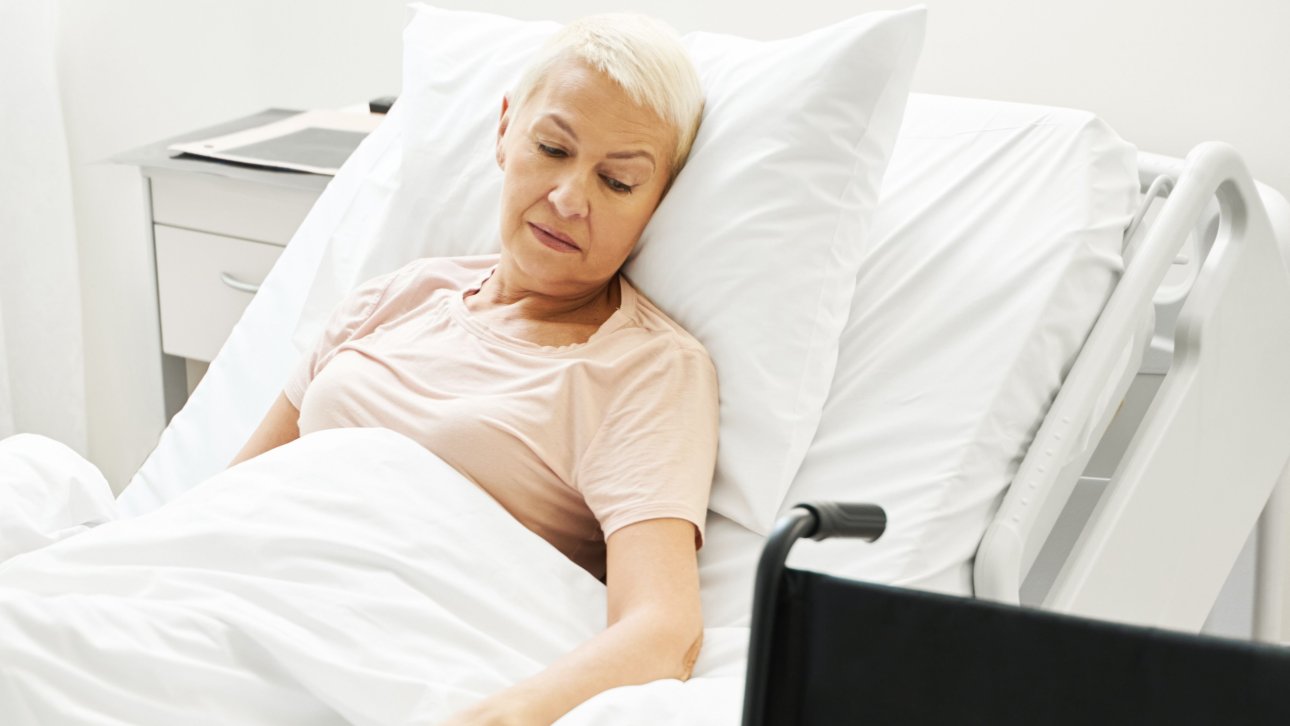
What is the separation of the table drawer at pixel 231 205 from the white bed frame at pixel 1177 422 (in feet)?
3.70

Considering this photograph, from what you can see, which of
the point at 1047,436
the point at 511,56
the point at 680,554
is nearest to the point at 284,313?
the point at 511,56

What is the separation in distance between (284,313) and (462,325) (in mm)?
485

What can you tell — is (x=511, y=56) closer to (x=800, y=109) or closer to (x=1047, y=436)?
(x=800, y=109)

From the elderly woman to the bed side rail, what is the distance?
364 millimetres

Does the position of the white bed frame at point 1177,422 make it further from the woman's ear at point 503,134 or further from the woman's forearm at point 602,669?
the woman's ear at point 503,134

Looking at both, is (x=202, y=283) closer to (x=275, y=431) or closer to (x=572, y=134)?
(x=275, y=431)

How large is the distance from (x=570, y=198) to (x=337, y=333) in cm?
33

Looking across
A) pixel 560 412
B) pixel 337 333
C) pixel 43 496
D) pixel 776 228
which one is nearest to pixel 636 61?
pixel 776 228

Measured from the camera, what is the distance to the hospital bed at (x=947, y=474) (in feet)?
3.03

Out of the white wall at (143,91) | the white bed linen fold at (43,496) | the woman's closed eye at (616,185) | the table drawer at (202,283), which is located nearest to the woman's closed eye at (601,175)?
the woman's closed eye at (616,185)

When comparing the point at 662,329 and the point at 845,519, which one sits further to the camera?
the point at 662,329

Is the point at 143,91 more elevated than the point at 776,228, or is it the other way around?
the point at 776,228

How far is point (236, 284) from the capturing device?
196 centimetres

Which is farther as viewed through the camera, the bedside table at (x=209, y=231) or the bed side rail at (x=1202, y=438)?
the bedside table at (x=209, y=231)
